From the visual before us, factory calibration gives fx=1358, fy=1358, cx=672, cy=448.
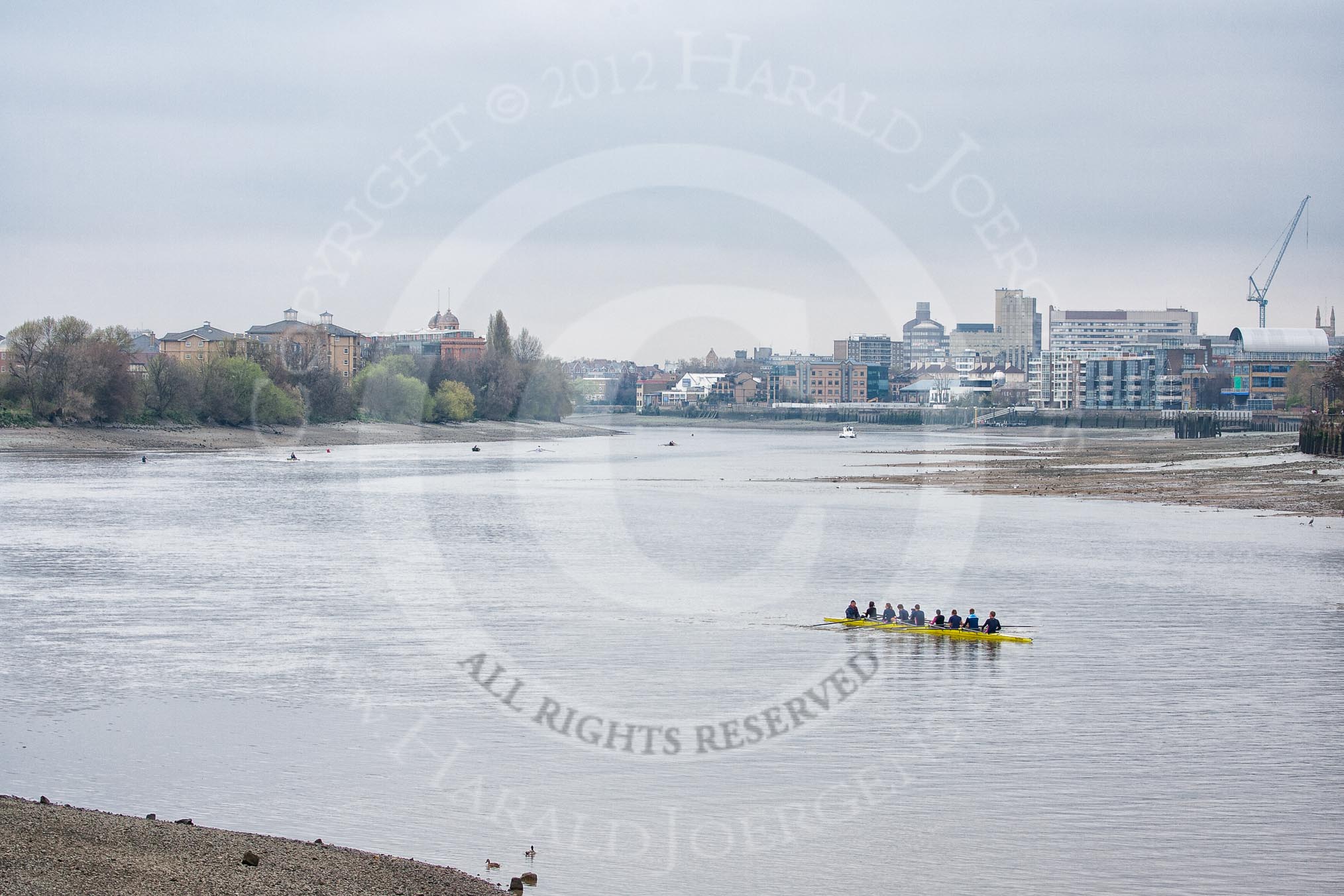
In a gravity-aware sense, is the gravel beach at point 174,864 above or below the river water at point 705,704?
above

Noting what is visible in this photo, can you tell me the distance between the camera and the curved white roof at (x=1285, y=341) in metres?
193

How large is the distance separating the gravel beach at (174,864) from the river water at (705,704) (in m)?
1.01

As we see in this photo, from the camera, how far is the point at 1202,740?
22797 millimetres

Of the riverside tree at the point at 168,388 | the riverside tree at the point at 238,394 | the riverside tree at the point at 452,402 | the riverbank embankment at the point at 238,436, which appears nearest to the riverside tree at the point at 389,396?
the riverbank embankment at the point at 238,436

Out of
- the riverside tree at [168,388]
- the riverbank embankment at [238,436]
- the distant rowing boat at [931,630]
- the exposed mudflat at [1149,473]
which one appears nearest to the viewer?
the distant rowing boat at [931,630]

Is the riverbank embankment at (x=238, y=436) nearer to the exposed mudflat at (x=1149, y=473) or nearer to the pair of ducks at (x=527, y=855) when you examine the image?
the exposed mudflat at (x=1149, y=473)

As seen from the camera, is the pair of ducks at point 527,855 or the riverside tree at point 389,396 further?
the riverside tree at point 389,396

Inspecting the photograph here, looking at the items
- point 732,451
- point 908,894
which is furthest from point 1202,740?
point 732,451

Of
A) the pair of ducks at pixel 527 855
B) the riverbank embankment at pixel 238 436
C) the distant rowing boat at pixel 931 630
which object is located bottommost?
the pair of ducks at pixel 527 855

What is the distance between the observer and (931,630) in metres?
33.0

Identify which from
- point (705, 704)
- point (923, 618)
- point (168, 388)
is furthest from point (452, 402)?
point (705, 704)

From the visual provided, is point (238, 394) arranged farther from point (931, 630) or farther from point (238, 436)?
point (931, 630)

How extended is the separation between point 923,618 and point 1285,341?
599ft

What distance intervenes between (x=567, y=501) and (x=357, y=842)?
55.5 metres
